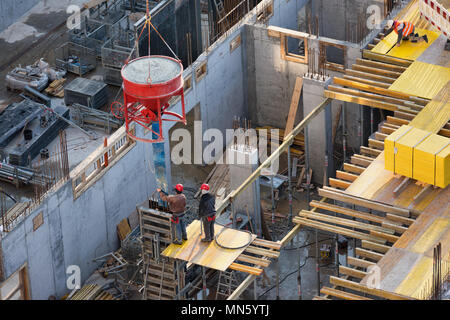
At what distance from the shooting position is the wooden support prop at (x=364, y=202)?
A: 43.9 meters

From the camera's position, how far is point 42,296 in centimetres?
4434

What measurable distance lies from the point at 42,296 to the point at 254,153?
8259 millimetres

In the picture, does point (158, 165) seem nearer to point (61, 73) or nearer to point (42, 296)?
point (42, 296)

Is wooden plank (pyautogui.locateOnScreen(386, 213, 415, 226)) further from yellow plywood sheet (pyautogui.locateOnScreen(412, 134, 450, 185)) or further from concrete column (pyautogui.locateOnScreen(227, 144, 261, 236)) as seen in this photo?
concrete column (pyautogui.locateOnScreen(227, 144, 261, 236))

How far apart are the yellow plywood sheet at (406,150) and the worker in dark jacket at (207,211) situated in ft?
19.5

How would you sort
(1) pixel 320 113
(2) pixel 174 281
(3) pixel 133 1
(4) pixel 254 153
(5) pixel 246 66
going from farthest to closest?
1. (3) pixel 133 1
2. (5) pixel 246 66
3. (1) pixel 320 113
4. (4) pixel 254 153
5. (2) pixel 174 281

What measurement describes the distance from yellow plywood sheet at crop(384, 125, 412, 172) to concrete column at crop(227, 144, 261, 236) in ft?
14.8

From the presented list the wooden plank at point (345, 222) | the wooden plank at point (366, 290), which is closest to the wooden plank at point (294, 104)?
the wooden plank at point (345, 222)

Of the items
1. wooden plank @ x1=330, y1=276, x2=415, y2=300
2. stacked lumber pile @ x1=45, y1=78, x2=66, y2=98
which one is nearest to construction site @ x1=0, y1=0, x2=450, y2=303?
wooden plank @ x1=330, y1=276, x2=415, y2=300

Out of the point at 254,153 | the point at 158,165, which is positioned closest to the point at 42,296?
the point at 158,165

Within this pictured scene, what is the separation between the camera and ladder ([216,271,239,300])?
44938 mm

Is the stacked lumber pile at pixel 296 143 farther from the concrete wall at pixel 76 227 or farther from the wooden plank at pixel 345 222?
the wooden plank at pixel 345 222

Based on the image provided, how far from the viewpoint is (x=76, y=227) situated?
4544 cm

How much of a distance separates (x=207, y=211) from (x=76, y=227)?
4959 mm
